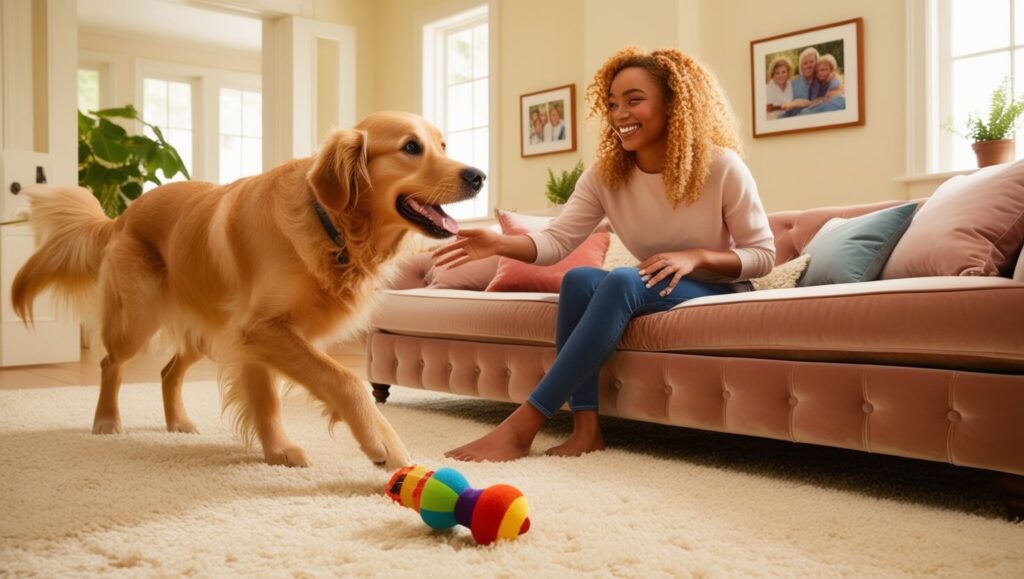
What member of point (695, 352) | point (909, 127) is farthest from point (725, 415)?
point (909, 127)

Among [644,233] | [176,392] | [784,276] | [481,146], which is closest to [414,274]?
[176,392]

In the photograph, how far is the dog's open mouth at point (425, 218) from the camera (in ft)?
6.44

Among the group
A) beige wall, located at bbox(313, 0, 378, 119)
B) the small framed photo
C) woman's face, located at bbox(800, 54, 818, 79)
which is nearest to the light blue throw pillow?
woman's face, located at bbox(800, 54, 818, 79)

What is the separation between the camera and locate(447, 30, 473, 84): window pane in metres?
6.95

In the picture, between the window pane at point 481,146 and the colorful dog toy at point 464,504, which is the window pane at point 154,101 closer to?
the window pane at point 481,146

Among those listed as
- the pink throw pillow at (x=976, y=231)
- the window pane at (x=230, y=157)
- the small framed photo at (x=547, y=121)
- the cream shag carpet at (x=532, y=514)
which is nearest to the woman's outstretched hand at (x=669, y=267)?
the cream shag carpet at (x=532, y=514)

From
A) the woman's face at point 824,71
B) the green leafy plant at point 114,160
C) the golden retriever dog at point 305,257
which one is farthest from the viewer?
the green leafy plant at point 114,160

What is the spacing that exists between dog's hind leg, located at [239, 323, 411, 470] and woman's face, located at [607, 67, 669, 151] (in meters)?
1.02

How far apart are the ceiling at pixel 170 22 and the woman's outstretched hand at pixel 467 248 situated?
22.9 feet

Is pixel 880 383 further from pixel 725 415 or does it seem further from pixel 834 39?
pixel 834 39

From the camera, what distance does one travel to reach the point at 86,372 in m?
4.40

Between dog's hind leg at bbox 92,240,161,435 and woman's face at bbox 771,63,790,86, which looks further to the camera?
woman's face at bbox 771,63,790,86

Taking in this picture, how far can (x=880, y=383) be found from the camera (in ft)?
5.66

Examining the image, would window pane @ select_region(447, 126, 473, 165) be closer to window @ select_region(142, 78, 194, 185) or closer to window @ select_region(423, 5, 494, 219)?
window @ select_region(423, 5, 494, 219)
